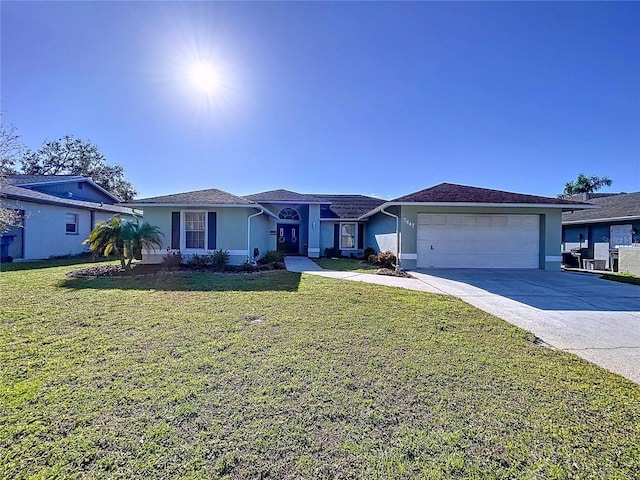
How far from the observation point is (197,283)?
8.99 meters

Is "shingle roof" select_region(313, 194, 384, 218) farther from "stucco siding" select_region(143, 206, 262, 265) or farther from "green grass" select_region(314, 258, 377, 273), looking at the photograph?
"stucco siding" select_region(143, 206, 262, 265)

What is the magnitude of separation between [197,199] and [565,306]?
12627 millimetres

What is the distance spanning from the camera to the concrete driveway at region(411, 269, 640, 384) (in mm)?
4516

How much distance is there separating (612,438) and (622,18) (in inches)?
464

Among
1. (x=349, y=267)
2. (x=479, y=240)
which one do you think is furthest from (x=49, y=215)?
(x=479, y=240)

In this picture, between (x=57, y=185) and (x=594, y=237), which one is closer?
(x=594, y=237)

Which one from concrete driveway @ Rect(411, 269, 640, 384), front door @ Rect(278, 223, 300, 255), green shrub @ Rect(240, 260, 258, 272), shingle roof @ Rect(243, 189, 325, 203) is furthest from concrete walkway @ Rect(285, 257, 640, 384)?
front door @ Rect(278, 223, 300, 255)

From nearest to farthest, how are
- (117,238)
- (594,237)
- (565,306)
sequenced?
1. (565,306)
2. (117,238)
3. (594,237)

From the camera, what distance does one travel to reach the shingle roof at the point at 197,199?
1245 centimetres

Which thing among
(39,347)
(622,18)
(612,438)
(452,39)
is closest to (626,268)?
(622,18)

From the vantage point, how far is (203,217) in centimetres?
1302

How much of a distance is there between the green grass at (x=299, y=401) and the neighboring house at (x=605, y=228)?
15.5m

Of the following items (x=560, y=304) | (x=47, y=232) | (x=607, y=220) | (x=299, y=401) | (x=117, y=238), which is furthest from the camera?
(x=607, y=220)

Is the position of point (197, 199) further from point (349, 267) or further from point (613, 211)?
point (613, 211)
